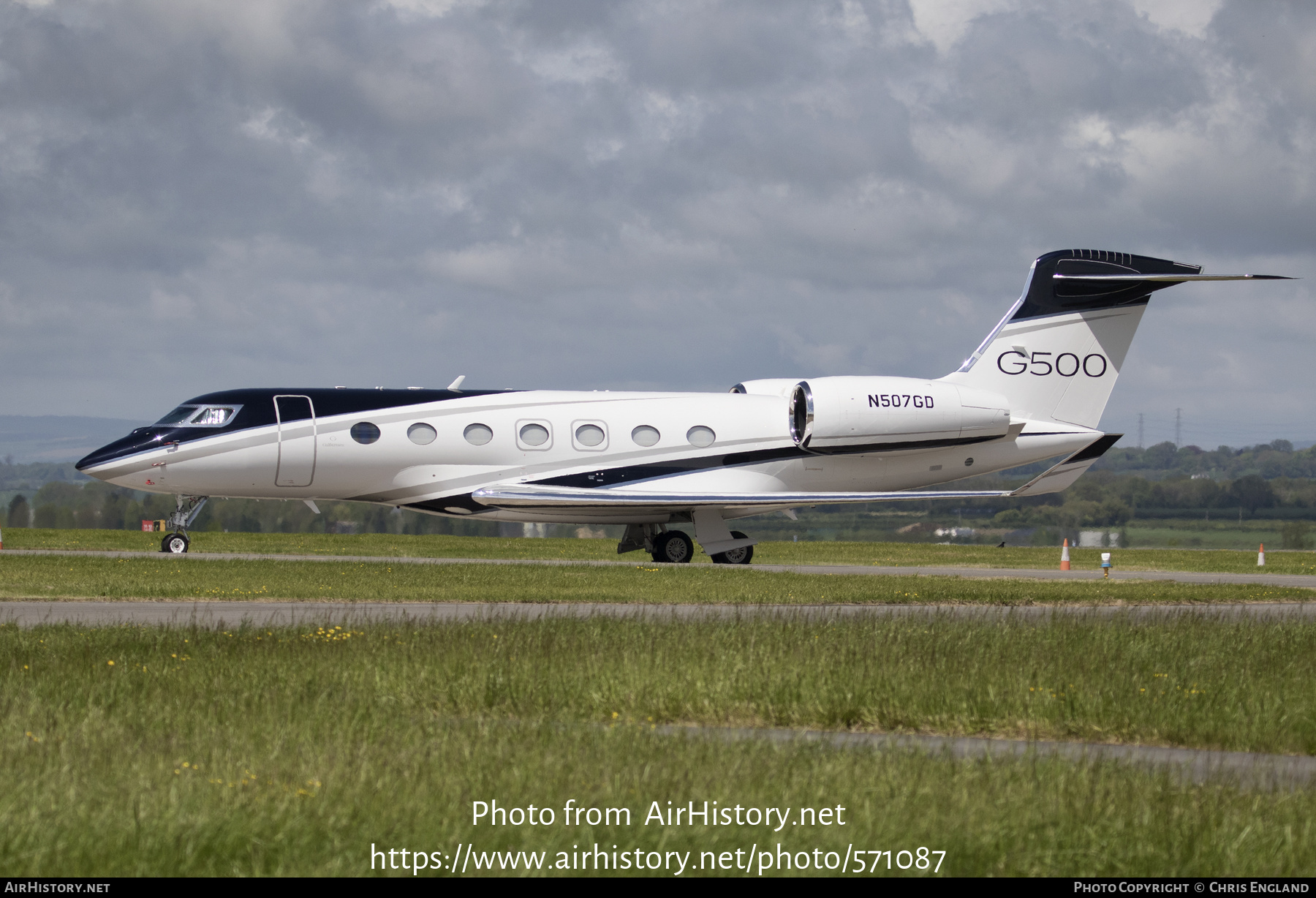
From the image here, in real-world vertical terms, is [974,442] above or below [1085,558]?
above

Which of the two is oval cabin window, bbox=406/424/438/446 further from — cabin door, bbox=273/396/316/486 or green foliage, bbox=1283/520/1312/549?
green foliage, bbox=1283/520/1312/549

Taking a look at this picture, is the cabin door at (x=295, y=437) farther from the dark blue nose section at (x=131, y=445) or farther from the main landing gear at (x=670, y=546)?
the main landing gear at (x=670, y=546)

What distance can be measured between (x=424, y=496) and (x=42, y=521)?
29108mm

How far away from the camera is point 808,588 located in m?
20.9

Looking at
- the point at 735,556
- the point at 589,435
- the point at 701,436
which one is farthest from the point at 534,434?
the point at 735,556

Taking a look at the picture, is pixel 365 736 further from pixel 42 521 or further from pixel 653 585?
pixel 42 521

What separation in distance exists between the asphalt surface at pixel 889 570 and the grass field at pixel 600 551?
1884 millimetres

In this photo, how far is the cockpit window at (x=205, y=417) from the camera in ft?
87.0

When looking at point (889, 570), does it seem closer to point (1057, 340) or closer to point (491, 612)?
point (1057, 340)

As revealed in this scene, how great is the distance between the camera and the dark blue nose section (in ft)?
86.5

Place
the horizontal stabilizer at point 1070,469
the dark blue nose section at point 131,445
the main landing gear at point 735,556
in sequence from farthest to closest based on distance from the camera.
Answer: the horizontal stabilizer at point 1070,469
the main landing gear at point 735,556
the dark blue nose section at point 131,445

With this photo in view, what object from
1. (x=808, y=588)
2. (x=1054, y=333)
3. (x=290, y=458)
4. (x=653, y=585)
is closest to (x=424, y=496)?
(x=290, y=458)

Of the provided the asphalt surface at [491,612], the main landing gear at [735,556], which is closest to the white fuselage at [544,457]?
the main landing gear at [735,556]

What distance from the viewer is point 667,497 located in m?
27.8
